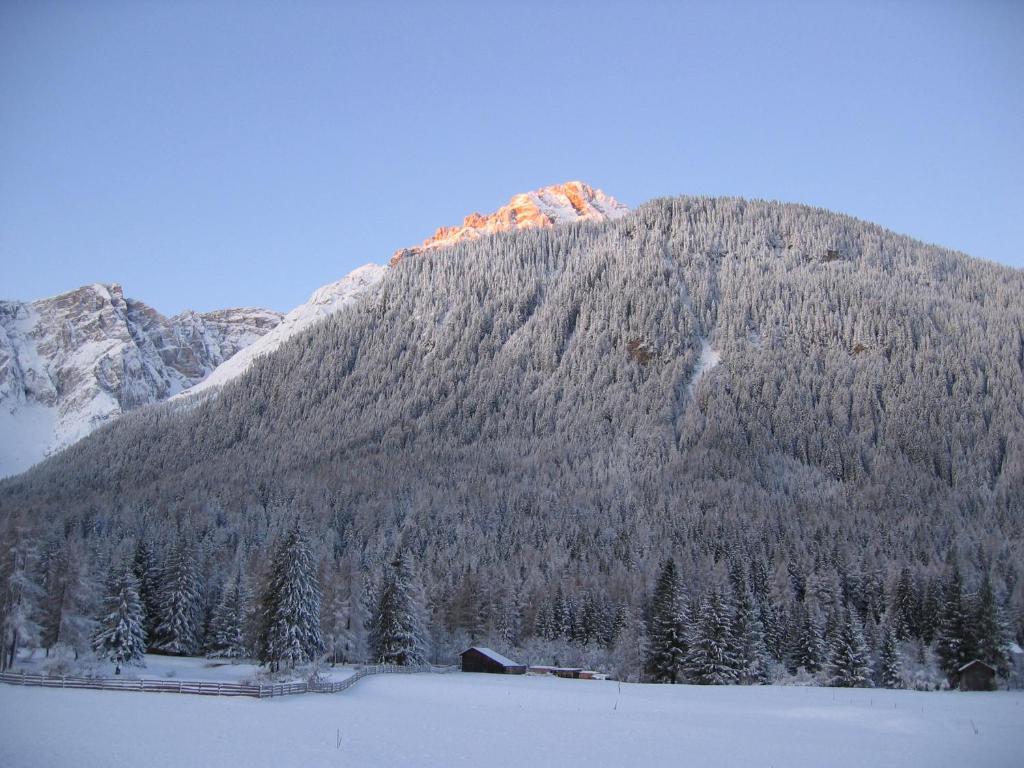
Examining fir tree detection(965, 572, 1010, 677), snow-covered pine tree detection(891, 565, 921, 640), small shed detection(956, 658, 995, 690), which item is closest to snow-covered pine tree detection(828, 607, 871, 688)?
small shed detection(956, 658, 995, 690)

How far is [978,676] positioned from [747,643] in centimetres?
1669

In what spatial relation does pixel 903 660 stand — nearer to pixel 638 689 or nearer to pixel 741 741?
pixel 638 689

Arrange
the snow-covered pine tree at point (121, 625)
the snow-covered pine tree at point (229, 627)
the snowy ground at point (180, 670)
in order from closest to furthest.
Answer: the snowy ground at point (180, 670) < the snow-covered pine tree at point (121, 625) < the snow-covered pine tree at point (229, 627)

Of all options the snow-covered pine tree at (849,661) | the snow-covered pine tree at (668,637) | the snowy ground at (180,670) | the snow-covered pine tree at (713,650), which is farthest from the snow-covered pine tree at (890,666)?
the snowy ground at (180,670)

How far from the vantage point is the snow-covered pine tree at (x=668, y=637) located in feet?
222

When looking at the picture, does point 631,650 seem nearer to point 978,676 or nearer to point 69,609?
point 978,676

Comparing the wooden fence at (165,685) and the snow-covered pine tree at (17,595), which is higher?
the snow-covered pine tree at (17,595)

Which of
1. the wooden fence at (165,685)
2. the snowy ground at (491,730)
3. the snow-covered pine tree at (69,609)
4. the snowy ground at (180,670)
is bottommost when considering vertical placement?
the snowy ground at (180,670)

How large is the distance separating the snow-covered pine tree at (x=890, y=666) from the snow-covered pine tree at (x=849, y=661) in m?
2.13

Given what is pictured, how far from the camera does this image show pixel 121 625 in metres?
63.4

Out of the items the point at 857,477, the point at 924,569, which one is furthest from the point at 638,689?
the point at 857,477

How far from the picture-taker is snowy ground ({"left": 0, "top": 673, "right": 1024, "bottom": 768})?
31.5 metres

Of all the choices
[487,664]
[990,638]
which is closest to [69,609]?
[487,664]

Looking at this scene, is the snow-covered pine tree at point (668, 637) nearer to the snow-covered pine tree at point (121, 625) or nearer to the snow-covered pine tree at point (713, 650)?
the snow-covered pine tree at point (713, 650)
